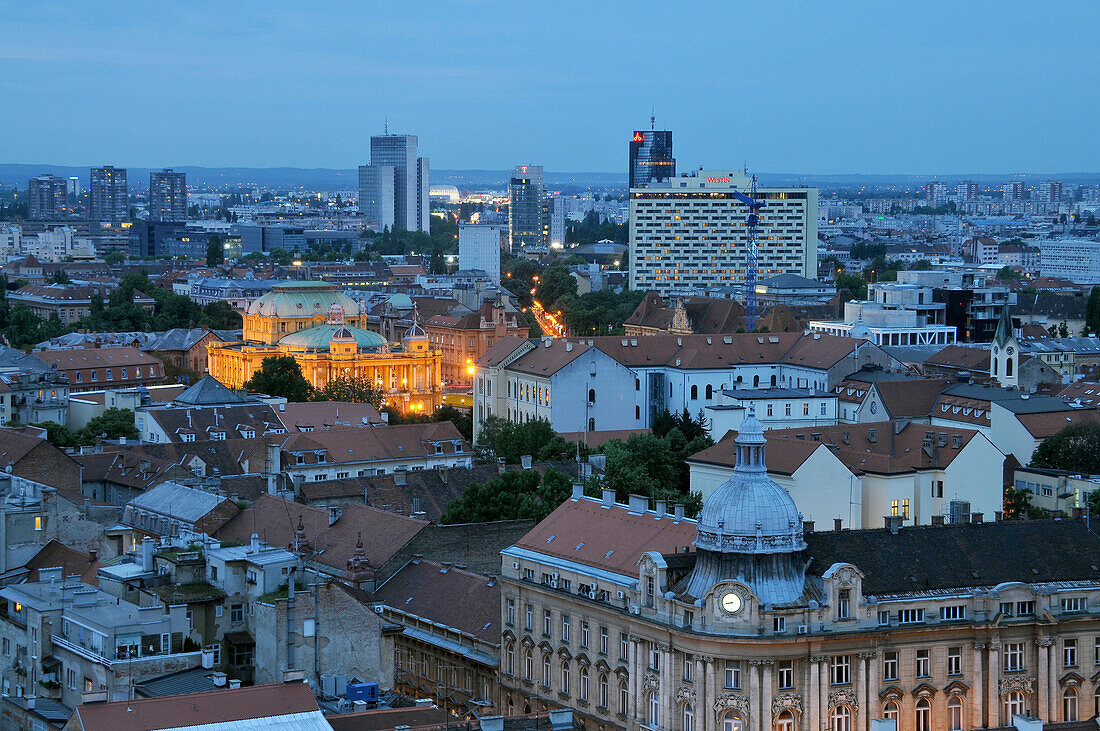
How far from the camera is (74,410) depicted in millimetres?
128375

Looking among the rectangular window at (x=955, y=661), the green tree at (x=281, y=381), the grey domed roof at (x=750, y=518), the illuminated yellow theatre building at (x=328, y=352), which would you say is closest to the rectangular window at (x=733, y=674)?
the grey domed roof at (x=750, y=518)

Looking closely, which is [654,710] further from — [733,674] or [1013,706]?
[1013,706]

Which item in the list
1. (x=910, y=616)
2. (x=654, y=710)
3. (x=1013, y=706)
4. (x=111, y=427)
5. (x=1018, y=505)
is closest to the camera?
(x=654, y=710)

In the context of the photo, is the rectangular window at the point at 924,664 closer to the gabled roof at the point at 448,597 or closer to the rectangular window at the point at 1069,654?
the rectangular window at the point at 1069,654

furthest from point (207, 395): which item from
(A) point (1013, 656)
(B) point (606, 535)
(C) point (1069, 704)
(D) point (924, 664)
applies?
(C) point (1069, 704)

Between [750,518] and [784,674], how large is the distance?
500cm

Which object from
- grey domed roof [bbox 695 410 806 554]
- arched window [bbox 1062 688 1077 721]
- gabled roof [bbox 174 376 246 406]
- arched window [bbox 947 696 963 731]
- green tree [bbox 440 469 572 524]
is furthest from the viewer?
gabled roof [bbox 174 376 246 406]

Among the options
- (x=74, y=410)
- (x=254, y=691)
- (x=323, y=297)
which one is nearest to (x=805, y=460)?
(x=254, y=691)

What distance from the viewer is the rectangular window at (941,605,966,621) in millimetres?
59872

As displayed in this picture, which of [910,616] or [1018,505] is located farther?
[1018,505]

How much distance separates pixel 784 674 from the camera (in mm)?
→ 57156

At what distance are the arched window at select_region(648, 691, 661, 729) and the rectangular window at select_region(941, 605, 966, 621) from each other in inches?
376

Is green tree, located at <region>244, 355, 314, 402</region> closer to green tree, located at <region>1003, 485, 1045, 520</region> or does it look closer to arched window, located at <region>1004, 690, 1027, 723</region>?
green tree, located at <region>1003, 485, 1045, 520</region>

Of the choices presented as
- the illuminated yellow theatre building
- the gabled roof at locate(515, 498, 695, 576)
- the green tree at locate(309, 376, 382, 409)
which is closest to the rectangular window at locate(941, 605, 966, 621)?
the gabled roof at locate(515, 498, 695, 576)
